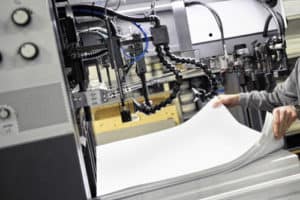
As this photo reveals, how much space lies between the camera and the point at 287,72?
2.55 m

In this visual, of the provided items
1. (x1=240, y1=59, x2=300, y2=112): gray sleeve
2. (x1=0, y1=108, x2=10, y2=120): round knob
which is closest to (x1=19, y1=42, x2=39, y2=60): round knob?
(x1=0, y1=108, x2=10, y2=120): round knob

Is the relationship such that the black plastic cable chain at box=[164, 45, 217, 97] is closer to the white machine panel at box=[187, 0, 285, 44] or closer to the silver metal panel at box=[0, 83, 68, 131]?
the silver metal panel at box=[0, 83, 68, 131]

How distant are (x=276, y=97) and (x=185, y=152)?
30.1 inches

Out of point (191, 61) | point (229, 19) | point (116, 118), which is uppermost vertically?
point (229, 19)

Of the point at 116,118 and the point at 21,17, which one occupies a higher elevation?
the point at 21,17

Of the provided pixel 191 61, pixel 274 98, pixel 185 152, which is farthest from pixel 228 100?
pixel 191 61

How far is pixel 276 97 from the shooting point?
206 cm

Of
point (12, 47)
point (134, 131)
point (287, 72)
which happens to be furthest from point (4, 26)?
point (134, 131)

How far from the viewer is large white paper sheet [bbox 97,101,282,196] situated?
4.01ft

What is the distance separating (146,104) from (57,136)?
0.70m

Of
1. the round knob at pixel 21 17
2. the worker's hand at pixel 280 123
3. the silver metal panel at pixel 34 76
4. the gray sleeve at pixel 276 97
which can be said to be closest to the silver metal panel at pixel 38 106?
the silver metal panel at pixel 34 76

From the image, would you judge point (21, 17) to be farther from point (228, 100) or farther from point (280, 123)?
point (228, 100)

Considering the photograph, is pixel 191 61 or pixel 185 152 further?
pixel 185 152

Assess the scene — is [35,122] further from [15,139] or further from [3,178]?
[3,178]
